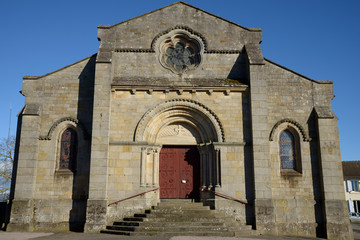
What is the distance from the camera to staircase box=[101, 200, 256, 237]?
1166cm

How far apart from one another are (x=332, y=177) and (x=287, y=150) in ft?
6.69

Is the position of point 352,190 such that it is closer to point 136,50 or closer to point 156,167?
point 156,167

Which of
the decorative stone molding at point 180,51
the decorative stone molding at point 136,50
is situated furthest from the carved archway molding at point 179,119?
the decorative stone molding at point 136,50

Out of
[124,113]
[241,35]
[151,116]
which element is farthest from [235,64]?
[124,113]

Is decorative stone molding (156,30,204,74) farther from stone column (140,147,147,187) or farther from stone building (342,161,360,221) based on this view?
stone building (342,161,360,221)

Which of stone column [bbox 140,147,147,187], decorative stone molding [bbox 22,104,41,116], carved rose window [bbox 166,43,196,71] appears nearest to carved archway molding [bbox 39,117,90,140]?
decorative stone molding [bbox 22,104,41,116]

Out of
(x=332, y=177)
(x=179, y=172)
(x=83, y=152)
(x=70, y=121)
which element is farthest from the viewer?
(x=179, y=172)

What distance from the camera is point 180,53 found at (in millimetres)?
15664

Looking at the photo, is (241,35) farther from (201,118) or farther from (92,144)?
(92,144)

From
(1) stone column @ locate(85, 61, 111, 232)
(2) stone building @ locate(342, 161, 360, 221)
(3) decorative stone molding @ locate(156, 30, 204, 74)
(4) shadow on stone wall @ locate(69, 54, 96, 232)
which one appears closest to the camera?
(1) stone column @ locate(85, 61, 111, 232)

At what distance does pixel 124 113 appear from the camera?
14195 mm

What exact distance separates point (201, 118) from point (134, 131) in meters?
2.93

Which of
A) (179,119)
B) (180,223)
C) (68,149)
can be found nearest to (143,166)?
(179,119)

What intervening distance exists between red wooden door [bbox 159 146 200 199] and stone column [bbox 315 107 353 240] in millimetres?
5288
